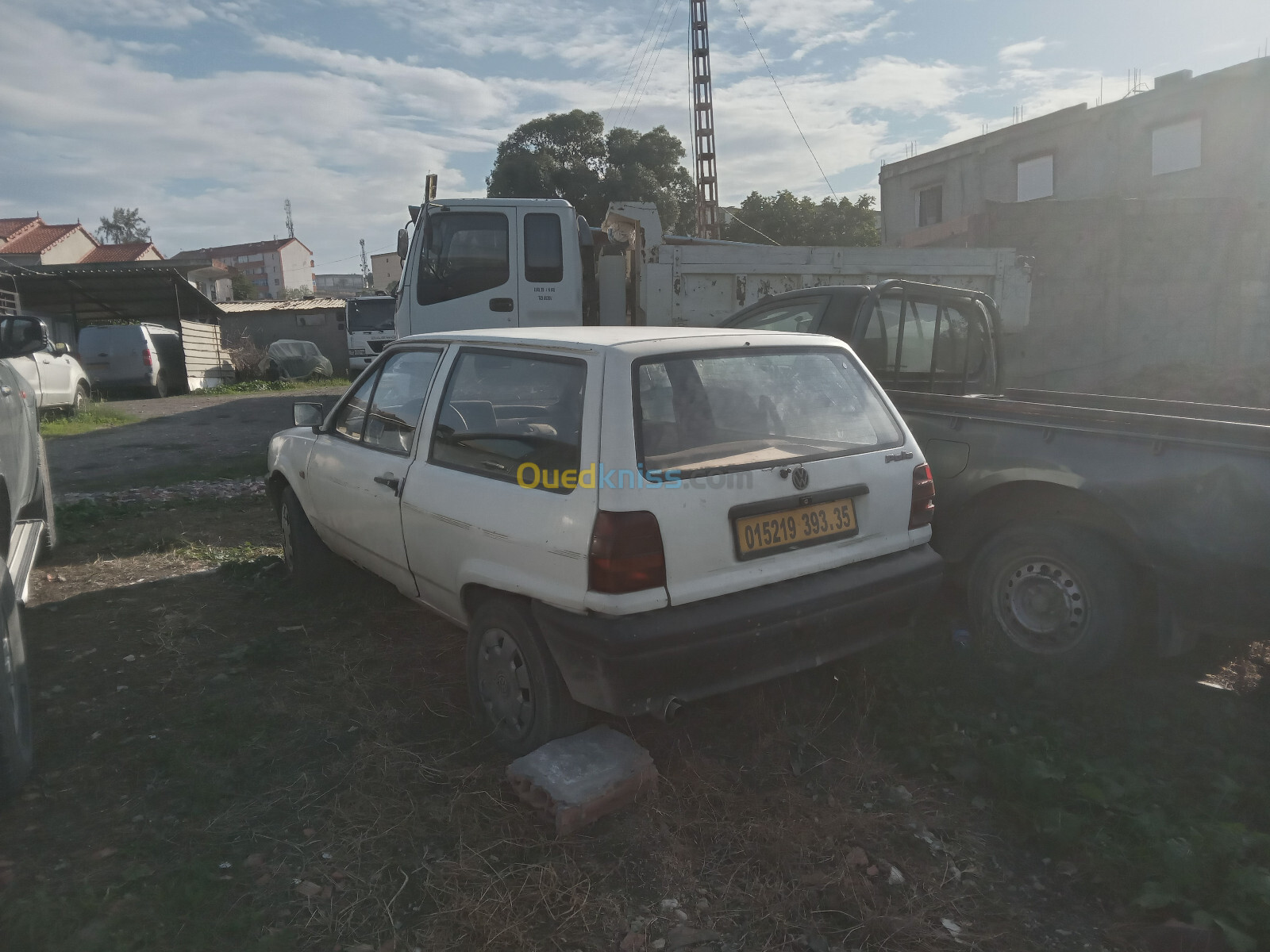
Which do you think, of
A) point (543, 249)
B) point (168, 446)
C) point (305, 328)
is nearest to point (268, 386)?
point (305, 328)

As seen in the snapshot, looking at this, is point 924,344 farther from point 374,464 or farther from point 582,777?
point 582,777

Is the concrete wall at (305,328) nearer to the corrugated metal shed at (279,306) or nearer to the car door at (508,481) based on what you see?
the corrugated metal shed at (279,306)

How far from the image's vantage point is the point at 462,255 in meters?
8.02

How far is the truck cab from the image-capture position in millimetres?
8000

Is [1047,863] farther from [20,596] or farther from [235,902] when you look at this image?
[20,596]

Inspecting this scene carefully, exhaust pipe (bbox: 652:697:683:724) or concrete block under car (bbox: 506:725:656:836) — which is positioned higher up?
exhaust pipe (bbox: 652:697:683:724)

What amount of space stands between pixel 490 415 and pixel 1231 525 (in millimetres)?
2703

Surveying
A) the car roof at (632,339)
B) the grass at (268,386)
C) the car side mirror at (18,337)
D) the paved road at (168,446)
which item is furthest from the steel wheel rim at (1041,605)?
the grass at (268,386)

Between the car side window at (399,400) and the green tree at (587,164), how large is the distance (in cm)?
3207

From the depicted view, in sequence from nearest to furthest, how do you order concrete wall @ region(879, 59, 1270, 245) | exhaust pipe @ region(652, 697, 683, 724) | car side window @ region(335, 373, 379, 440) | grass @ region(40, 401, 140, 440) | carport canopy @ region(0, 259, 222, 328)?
exhaust pipe @ region(652, 697, 683, 724) → car side window @ region(335, 373, 379, 440) → grass @ region(40, 401, 140, 440) → carport canopy @ region(0, 259, 222, 328) → concrete wall @ region(879, 59, 1270, 245)

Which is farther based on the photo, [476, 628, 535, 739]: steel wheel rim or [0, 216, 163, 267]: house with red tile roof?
[0, 216, 163, 267]: house with red tile roof

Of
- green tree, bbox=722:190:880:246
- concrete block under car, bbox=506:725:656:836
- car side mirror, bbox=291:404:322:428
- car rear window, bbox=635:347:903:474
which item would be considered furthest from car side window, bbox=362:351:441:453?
green tree, bbox=722:190:880:246

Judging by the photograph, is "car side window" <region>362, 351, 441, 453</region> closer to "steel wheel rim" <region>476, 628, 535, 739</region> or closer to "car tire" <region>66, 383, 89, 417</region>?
"steel wheel rim" <region>476, 628, 535, 739</region>

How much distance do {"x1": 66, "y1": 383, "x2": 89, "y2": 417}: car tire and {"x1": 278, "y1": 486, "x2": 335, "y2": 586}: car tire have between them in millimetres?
11861
